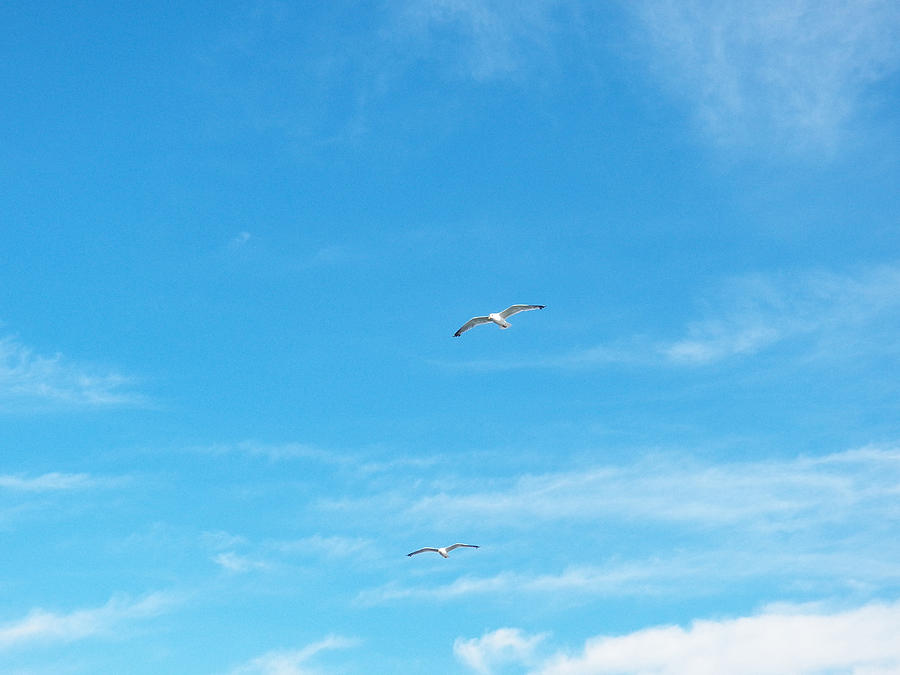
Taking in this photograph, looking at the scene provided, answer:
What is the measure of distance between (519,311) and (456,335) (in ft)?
36.2

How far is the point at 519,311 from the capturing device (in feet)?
613

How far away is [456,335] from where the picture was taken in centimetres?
18788
